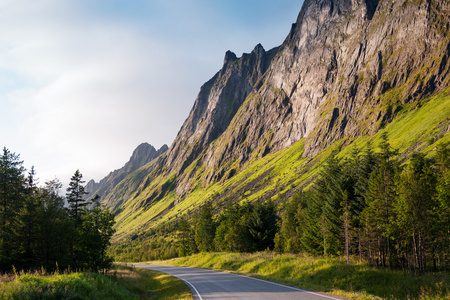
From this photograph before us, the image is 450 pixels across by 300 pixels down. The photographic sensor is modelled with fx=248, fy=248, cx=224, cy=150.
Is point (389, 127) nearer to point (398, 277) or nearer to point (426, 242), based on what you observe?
point (426, 242)

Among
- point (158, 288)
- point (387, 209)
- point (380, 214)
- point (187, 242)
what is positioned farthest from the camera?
point (187, 242)

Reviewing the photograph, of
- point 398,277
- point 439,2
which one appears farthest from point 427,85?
point 398,277

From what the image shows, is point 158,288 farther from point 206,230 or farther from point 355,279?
point 206,230

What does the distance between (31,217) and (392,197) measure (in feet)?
141

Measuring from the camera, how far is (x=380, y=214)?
31406 mm

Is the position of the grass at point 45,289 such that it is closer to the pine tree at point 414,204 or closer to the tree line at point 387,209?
the tree line at point 387,209

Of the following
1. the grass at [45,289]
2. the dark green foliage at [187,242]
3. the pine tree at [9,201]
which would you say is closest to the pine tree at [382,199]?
the grass at [45,289]

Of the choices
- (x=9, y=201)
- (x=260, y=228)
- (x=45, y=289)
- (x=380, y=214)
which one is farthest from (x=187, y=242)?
(x=45, y=289)

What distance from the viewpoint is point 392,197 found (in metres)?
31.0

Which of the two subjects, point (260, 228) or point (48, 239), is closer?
point (48, 239)

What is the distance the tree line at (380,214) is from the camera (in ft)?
95.4

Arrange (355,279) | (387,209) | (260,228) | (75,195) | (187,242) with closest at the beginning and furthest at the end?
(355,279) → (387,209) → (75,195) → (260,228) → (187,242)

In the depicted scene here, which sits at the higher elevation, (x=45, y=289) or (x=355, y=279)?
(x=45, y=289)

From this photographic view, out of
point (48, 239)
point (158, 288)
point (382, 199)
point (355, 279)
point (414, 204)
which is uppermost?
point (382, 199)
